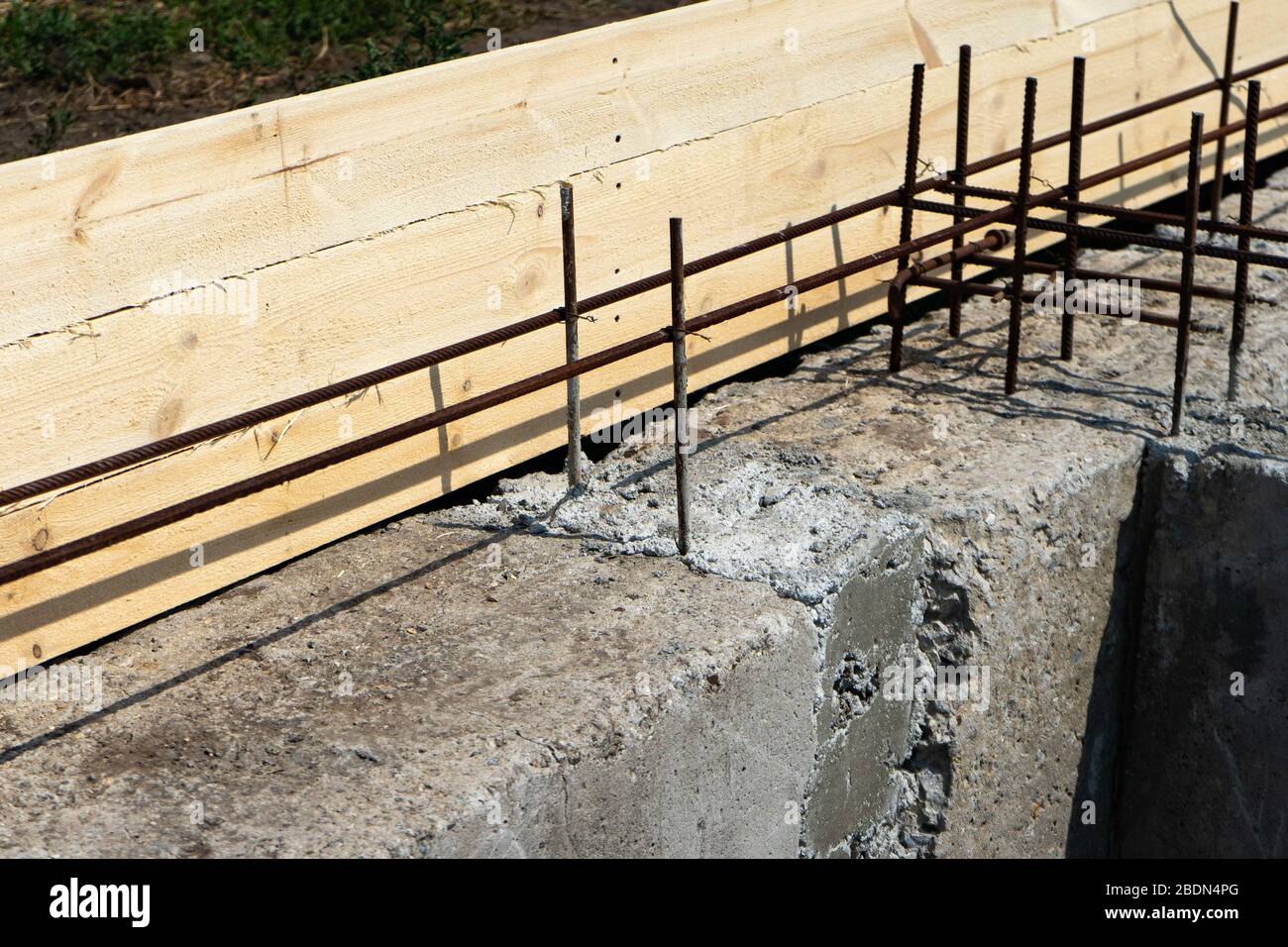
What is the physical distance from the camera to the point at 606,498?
3939 mm

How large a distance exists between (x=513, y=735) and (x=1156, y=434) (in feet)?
7.70

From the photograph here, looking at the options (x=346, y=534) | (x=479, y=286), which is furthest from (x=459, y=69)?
(x=346, y=534)

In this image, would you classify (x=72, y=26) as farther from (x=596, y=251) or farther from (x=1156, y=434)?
(x=1156, y=434)

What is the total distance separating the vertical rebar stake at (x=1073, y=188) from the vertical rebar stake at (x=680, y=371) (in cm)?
158

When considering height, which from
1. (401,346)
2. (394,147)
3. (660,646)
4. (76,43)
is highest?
(76,43)

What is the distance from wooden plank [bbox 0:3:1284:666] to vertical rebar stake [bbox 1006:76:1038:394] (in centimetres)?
64

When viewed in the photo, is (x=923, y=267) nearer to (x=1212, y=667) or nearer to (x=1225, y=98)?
(x=1212, y=667)

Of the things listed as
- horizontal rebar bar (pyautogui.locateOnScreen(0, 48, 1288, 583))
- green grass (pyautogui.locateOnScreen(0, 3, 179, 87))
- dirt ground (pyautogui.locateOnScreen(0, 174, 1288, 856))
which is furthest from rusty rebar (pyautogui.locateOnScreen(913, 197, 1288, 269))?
green grass (pyautogui.locateOnScreen(0, 3, 179, 87))

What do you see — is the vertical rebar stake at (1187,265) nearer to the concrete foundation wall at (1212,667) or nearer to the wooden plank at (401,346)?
the concrete foundation wall at (1212,667)

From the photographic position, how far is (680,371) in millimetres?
3498

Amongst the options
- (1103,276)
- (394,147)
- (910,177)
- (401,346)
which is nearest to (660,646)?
(401,346)

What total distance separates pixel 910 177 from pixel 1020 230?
18.9 inches

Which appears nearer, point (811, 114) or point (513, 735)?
point (513, 735)

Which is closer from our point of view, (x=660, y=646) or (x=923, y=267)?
(x=660, y=646)
